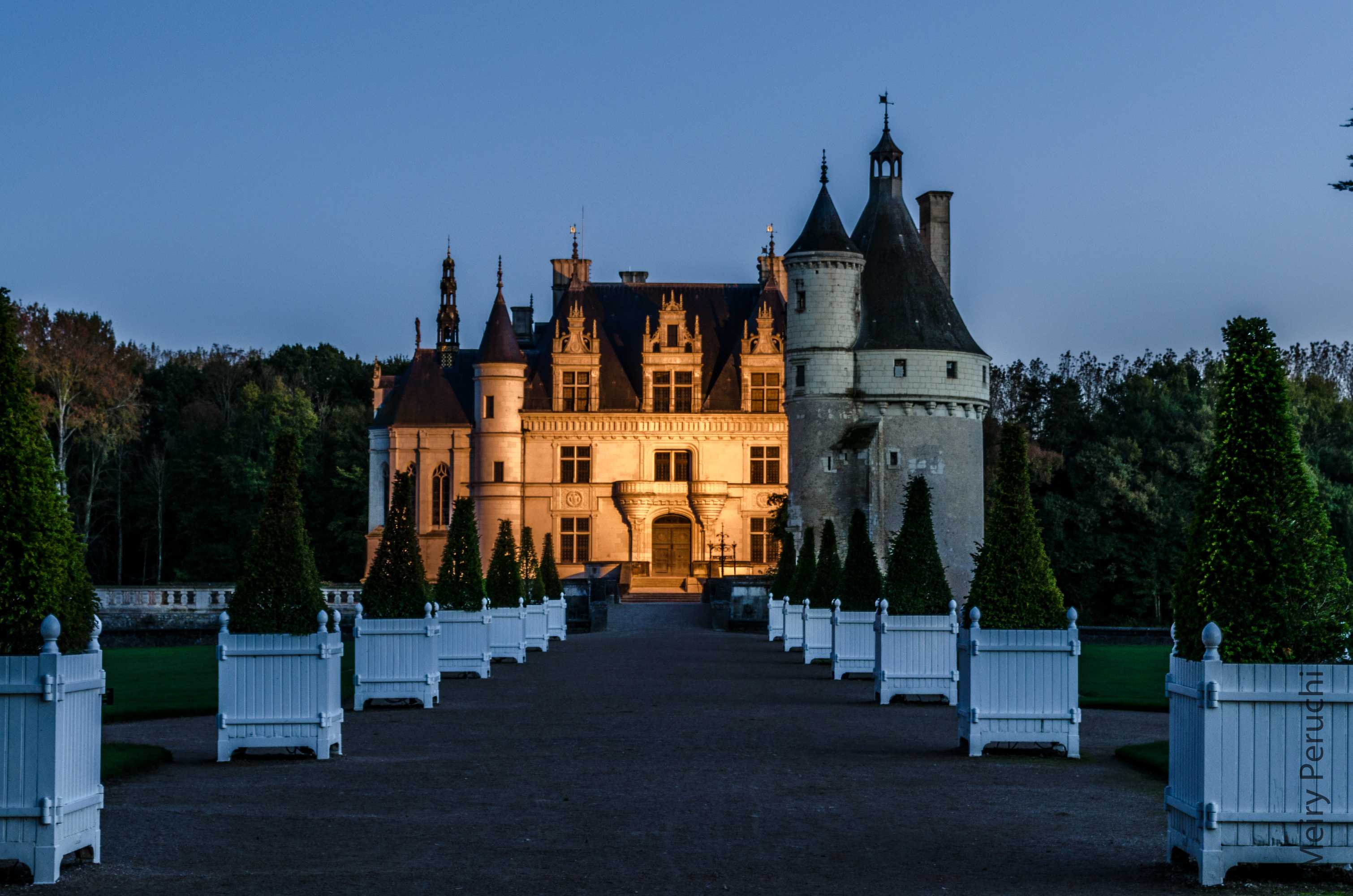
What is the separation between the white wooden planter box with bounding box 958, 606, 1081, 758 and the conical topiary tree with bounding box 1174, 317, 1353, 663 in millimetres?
4918

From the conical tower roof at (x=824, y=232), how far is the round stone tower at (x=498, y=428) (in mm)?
16650

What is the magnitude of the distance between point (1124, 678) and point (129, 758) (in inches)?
617

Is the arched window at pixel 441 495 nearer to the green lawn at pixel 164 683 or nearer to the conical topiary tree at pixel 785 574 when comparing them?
the conical topiary tree at pixel 785 574

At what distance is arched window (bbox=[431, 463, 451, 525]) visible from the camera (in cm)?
6712

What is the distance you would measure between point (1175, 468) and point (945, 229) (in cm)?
1211

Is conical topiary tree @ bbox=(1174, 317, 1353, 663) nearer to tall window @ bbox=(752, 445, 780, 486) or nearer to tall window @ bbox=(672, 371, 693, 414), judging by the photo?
tall window @ bbox=(752, 445, 780, 486)

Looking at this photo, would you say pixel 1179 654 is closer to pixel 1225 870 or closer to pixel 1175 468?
pixel 1225 870

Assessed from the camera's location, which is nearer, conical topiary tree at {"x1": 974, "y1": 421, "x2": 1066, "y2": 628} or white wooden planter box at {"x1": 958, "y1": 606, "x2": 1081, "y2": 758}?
white wooden planter box at {"x1": 958, "y1": 606, "x2": 1081, "y2": 758}

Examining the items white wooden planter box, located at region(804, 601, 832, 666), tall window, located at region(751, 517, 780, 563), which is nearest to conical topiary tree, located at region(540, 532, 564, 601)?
white wooden planter box, located at region(804, 601, 832, 666)

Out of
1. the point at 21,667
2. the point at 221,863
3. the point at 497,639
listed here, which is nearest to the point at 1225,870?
the point at 221,863

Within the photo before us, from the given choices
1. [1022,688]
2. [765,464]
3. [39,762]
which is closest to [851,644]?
[1022,688]

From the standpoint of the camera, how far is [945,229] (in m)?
57.9

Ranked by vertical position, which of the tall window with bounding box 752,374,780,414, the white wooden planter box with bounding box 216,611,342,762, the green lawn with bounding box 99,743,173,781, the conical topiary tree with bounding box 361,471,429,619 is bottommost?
the green lawn with bounding box 99,743,173,781

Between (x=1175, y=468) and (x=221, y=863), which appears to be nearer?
(x=221, y=863)
